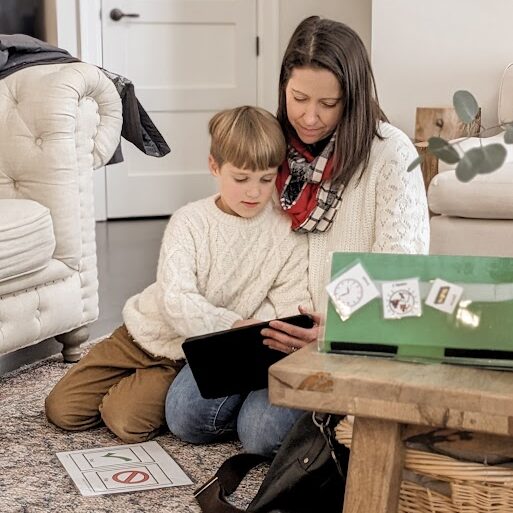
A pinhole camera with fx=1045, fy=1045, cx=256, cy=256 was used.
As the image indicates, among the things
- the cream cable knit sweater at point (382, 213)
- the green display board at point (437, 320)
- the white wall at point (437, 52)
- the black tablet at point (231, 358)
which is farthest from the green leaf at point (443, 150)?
the white wall at point (437, 52)

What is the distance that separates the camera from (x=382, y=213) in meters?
1.88

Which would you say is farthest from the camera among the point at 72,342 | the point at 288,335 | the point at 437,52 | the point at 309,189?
the point at 437,52

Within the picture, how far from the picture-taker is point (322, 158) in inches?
75.3

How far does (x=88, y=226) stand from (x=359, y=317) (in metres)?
1.61

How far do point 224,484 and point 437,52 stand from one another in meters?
2.65

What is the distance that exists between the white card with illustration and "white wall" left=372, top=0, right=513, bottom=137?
2.31 meters

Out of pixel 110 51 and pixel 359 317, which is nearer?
pixel 359 317

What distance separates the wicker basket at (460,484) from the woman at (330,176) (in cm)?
72

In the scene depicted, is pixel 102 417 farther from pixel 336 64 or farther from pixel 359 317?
pixel 359 317

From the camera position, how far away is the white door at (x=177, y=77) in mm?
4902

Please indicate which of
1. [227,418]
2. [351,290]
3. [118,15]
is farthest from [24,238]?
[118,15]

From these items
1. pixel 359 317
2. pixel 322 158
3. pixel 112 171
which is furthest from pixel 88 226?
pixel 112 171

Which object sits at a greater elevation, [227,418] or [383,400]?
[383,400]

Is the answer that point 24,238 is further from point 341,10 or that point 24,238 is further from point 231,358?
point 341,10
